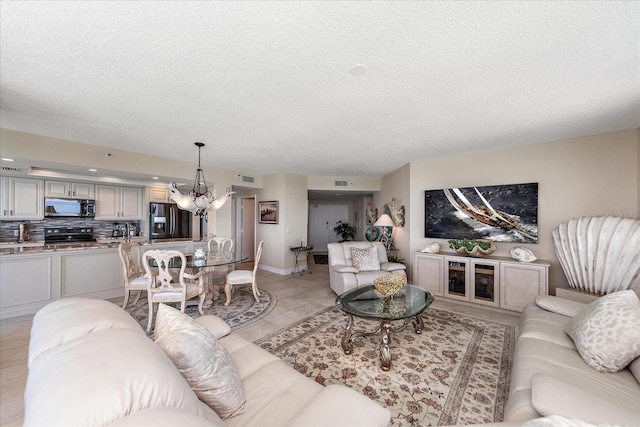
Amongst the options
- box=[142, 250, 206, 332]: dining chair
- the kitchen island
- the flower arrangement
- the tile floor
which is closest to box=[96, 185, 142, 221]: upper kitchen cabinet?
the kitchen island

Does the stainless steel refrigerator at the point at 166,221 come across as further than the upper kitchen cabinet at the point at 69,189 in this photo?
Yes

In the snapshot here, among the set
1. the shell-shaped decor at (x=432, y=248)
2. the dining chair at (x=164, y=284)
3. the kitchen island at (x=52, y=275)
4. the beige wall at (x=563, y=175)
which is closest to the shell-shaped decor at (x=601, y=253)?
the beige wall at (x=563, y=175)

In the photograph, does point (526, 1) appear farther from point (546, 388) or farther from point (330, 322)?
point (330, 322)

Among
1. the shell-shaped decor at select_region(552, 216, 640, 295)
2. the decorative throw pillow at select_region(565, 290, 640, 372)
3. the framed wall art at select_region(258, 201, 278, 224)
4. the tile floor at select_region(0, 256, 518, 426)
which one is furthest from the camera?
the framed wall art at select_region(258, 201, 278, 224)

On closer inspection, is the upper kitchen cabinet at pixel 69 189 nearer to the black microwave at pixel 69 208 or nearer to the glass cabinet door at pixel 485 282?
the black microwave at pixel 69 208

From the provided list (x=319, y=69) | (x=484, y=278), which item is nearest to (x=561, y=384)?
(x=319, y=69)

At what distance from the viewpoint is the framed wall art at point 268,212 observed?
226 inches

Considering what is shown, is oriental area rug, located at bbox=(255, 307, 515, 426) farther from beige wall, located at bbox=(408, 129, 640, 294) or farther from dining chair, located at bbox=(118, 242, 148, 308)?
dining chair, located at bbox=(118, 242, 148, 308)

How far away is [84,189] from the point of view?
482 cm

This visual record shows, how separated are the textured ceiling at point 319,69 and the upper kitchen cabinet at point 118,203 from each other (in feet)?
7.65

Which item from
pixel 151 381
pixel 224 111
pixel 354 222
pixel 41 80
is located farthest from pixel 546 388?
pixel 354 222

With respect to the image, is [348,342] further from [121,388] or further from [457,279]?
[457,279]

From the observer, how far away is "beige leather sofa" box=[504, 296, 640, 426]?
103 centimetres

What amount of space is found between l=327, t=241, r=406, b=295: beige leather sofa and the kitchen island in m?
3.25
